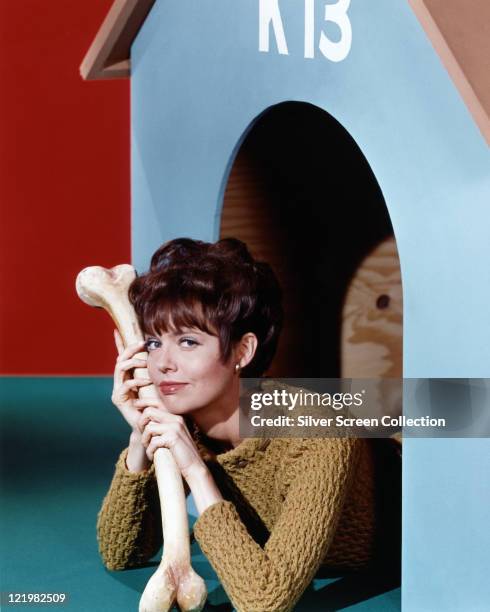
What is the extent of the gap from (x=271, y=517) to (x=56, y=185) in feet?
10.2

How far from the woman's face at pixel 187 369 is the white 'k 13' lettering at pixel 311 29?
0.56m

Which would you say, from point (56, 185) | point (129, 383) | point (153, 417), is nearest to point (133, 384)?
→ point (129, 383)

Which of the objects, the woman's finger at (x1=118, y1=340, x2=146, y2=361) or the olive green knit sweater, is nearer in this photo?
the olive green knit sweater

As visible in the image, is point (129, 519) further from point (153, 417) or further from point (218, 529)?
point (218, 529)

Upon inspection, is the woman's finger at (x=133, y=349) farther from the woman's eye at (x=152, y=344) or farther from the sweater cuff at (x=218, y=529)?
the sweater cuff at (x=218, y=529)

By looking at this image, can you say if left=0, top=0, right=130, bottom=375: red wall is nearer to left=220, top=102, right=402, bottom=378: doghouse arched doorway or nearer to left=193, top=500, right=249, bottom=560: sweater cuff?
left=220, top=102, right=402, bottom=378: doghouse arched doorway

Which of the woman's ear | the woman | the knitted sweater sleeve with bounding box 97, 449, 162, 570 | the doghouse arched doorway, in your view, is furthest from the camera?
the doghouse arched doorway

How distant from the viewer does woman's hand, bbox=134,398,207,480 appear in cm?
190

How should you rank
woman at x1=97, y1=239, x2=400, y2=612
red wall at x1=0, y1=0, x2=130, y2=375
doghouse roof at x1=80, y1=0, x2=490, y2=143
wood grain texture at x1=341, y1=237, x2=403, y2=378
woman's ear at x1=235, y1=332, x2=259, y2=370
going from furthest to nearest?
red wall at x1=0, y1=0, x2=130, y2=375 → wood grain texture at x1=341, y1=237, x2=403, y2=378 → woman's ear at x1=235, y1=332, x2=259, y2=370 → woman at x1=97, y1=239, x2=400, y2=612 → doghouse roof at x1=80, y1=0, x2=490, y2=143

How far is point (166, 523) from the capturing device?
1.91 meters

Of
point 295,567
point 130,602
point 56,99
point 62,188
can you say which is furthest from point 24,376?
point 295,567

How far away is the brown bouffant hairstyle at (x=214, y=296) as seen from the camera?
2.00 metres

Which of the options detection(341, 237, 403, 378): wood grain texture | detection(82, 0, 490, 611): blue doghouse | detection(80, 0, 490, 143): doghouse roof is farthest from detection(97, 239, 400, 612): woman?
detection(341, 237, 403, 378): wood grain texture

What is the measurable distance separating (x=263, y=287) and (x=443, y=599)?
0.64 metres
